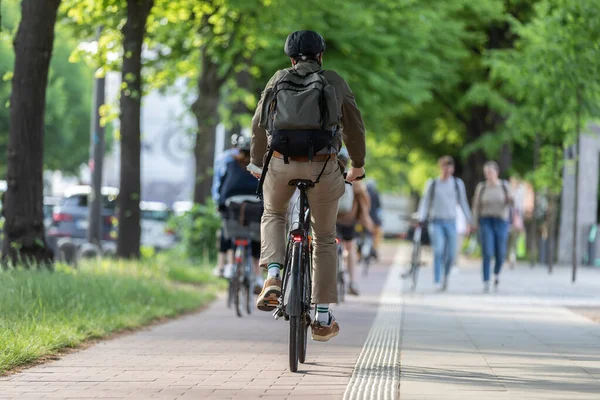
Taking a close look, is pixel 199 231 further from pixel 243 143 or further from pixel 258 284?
pixel 243 143

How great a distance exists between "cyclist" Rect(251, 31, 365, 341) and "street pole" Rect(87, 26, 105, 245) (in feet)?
43.6

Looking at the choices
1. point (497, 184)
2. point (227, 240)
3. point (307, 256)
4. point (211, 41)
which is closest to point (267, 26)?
point (211, 41)

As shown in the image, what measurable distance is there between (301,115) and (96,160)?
13.9 metres

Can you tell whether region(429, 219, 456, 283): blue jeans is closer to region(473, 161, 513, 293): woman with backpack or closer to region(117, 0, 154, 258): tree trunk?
region(473, 161, 513, 293): woman with backpack

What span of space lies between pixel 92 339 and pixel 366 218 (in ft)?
22.0

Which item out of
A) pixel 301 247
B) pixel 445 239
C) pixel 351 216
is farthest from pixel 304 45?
pixel 445 239

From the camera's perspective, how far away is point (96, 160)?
2111 cm

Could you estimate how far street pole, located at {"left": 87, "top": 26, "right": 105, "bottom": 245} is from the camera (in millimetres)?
21062

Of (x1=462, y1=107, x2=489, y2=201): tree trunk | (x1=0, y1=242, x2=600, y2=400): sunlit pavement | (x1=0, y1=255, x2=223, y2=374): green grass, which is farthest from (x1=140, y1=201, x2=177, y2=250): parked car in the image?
(x1=0, y1=242, x2=600, y2=400): sunlit pavement

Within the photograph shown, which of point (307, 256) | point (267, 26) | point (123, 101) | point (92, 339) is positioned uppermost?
point (267, 26)

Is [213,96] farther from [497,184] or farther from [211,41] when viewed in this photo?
[497,184]

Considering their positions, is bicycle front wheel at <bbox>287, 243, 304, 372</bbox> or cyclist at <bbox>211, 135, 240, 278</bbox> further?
cyclist at <bbox>211, 135, 240, 278</bbox>

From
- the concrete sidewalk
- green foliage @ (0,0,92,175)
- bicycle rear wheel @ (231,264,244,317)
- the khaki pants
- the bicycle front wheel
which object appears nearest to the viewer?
the concrete sidewalk

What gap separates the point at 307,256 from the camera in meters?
7.91
